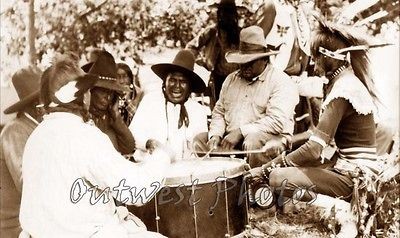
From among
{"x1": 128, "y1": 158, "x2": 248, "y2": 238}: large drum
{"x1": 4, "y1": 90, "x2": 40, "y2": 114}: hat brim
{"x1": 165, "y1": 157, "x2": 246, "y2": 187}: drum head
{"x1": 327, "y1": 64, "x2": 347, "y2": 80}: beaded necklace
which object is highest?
{"x1": 327, "y1": 64, "x2": 347, "y2": 80}: beaded necklace

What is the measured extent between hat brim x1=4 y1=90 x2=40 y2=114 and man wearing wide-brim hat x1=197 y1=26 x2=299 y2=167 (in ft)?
2.25

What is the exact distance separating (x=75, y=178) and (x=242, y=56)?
844mm

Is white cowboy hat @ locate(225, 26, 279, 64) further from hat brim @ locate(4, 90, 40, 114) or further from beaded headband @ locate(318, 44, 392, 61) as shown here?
hat brim @ locate(4, 90, 40, 114)

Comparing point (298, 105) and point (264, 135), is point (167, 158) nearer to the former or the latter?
point (264, 135)

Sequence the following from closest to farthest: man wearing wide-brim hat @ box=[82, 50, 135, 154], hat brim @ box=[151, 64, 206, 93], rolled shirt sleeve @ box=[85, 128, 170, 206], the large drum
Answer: rolled shirt sleeve @ box=[85, 128, 170, 206], the large drum, man wearing wide-brim hat @ box=[82, 50, 135, 154], hat brim @ box=[151, 64, 206, 93]

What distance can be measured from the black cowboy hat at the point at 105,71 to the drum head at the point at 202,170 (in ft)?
1.26

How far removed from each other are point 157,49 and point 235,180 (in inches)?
24.9

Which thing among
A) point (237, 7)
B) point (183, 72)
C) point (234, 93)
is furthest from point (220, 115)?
point (237, 7)

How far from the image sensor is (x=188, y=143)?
7.05ft

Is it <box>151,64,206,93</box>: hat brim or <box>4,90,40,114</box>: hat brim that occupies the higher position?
<box>151,64,206,93</box>: hat brim

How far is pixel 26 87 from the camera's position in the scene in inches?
82.4

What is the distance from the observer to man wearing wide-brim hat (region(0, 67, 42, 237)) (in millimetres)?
2072

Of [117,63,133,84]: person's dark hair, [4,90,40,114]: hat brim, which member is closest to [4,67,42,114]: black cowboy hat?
[4,90,40,114]: hat brim

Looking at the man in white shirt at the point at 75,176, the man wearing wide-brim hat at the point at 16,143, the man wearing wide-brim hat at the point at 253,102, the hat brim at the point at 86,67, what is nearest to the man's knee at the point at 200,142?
the man wearing wide-brim hat at the point at 253,102
